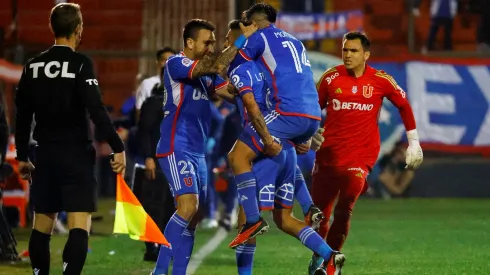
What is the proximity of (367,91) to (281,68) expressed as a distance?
1328 mm

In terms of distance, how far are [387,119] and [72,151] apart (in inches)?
507

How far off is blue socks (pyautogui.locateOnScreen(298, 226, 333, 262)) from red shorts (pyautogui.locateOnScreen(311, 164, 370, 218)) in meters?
1.13

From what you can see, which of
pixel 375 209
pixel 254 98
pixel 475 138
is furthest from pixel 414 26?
pixel 254 98

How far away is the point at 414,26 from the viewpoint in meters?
21.6

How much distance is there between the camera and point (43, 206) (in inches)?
327

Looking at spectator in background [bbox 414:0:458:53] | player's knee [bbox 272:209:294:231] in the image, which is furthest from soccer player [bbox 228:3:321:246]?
spectator in background [bbox 414:0:458:53]

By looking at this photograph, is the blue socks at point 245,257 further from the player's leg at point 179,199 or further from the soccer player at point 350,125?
the soccer player at point 350,125

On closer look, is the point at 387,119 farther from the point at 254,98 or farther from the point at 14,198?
the point at 254,98

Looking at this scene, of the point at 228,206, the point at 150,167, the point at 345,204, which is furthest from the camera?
the point at 228,206

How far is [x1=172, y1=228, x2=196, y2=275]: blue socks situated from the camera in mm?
9195

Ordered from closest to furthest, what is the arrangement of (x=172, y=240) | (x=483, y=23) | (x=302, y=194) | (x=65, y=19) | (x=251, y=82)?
(x=65, y=19), (x=251, y=82), (x=172, y=240), (x=302, y=194), (x=483, y=23)

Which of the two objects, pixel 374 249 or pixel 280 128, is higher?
pixel 280 128

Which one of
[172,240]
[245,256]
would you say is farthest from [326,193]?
[172,240]

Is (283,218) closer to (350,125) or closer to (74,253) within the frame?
(350,125)
